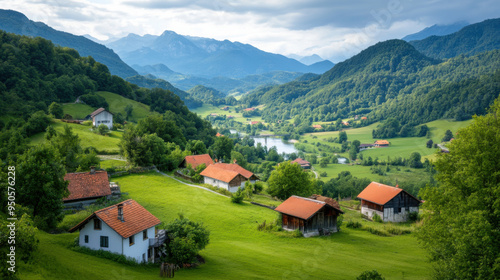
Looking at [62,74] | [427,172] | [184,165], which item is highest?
[62,74]

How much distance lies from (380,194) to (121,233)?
128 feet

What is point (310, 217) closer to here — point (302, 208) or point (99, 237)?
point (302, 208)

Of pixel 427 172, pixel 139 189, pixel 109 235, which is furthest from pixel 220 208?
pixel 427 172

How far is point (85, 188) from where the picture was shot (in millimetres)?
38469

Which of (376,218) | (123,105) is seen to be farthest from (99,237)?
(123,105)

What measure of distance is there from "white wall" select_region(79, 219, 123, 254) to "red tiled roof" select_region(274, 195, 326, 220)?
60.2 feet

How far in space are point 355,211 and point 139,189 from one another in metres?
33.5

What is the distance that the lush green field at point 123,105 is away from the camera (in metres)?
108

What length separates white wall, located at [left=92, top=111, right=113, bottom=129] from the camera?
8200cm

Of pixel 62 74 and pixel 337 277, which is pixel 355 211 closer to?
pixel 337 277

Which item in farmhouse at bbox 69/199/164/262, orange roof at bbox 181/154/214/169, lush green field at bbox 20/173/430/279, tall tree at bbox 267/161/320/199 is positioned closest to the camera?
lush green field at bbox 20/173/430/279

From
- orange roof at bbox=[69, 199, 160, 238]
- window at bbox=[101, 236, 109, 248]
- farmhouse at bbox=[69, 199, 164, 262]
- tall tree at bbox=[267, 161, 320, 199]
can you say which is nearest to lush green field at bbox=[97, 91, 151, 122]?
tall tree at bbox=[267, 161, 320, 199]

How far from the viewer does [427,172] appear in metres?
117

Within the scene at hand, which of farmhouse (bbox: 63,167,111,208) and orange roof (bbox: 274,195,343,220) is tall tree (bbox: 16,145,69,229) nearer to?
farmhouse (bbox: 63,167,111,208)
